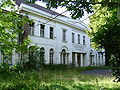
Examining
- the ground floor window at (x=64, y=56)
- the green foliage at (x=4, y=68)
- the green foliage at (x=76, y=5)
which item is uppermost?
the green foliage at (x=76, y=5)

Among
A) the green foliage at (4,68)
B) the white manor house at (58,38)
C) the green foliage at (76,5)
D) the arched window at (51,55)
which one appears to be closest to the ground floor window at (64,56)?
the white manor house at (58,38)

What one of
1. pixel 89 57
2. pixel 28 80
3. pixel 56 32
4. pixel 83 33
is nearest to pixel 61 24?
pixel 56 32

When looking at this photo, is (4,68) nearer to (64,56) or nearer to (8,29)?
(8,29)

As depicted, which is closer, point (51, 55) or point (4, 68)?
point (4, 68)

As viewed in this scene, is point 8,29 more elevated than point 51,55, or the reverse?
point 8,29

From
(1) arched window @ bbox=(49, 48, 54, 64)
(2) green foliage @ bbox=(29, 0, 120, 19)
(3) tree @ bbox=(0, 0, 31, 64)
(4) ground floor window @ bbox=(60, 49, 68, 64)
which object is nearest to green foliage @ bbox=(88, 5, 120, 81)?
(2) green foliage @ bbox=(29, 0, 120, 19)

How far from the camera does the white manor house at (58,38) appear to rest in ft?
72.7

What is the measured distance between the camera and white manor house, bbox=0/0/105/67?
2217 centimetres

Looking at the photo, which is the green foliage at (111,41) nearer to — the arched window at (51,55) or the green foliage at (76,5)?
the green foliage at (76,5)

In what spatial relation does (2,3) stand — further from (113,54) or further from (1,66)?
(113,54)

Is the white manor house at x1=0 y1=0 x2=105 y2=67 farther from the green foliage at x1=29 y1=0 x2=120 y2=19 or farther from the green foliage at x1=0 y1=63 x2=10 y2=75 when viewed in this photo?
the green foliage at x1=29 y1=0 x2=120 y2=19

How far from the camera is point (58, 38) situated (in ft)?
85.5

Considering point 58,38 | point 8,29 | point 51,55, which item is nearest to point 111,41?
point 8,29

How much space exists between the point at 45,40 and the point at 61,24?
470cm
